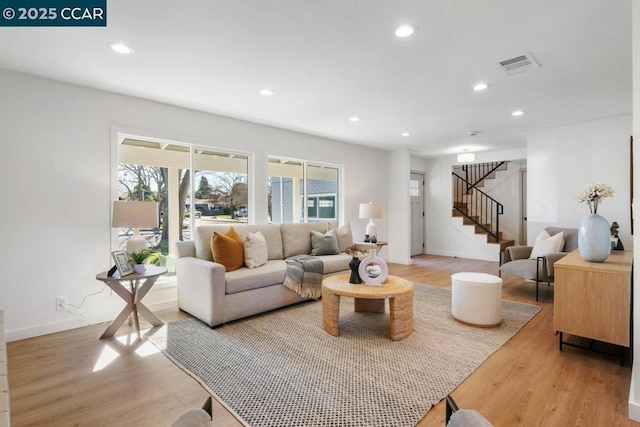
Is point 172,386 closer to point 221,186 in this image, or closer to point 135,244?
point 135,244

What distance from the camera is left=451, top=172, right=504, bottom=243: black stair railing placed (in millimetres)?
7910

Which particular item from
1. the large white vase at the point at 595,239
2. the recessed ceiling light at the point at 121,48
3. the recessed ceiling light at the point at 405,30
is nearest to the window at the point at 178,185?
the recessed ceiling light at the point at 121,48

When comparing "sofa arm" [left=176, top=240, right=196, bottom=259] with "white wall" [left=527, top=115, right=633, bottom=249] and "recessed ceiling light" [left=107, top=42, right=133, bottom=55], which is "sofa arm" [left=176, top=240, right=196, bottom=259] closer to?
"recessed ceiling light" [left=107, top=42, right=133, bottom=55]

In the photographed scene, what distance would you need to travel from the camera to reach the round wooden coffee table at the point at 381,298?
2.85m

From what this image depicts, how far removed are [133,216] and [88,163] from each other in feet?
2.77

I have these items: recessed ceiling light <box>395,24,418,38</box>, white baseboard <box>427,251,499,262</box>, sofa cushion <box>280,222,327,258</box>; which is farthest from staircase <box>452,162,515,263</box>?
recessed ceiling light <box>395,24,418,38</box>

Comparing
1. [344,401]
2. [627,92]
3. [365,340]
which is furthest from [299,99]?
[627,92]

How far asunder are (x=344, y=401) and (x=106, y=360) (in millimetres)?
1954

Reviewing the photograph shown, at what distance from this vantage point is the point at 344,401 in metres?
1.99

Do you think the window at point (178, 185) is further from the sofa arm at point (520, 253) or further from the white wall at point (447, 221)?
the white wall at point (447, 221)

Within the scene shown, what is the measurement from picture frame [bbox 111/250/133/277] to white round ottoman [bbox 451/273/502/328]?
10.8 ft

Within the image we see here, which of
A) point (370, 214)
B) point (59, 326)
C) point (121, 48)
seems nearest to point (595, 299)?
point (370, 214)

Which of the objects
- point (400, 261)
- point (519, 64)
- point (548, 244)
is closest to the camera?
point (519, 64)

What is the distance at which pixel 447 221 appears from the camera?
7848 mm
